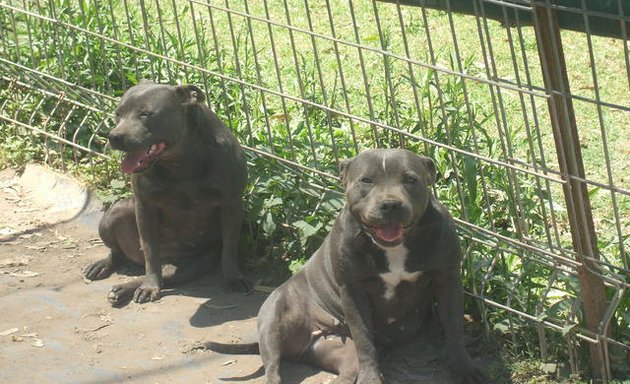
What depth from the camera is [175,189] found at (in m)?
6.76

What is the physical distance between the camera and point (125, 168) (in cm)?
646

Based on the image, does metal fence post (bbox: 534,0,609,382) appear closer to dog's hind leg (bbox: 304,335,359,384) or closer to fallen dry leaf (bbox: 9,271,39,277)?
dog's hind leg (bbox: 304,335,359,384)

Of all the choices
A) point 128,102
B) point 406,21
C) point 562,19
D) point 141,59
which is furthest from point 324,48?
point 562,19

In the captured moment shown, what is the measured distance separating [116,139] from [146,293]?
2.98ft

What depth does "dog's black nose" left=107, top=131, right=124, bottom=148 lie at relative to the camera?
631 cm

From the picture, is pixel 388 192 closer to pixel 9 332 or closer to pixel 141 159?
pixel 141 159

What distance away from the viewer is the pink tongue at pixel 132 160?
646 centimetres

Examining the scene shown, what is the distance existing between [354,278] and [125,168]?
156 cm

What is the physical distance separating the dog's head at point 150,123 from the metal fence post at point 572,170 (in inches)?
89.9

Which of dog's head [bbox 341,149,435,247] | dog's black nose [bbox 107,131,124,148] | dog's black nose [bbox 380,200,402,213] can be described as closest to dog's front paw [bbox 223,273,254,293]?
dog's black nose [bbox 107,131,124,148]

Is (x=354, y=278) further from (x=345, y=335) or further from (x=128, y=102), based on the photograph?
(x=128, y=102)

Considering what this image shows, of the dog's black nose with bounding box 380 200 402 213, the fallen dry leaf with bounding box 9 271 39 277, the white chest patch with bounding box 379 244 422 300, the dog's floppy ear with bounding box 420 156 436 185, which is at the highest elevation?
the dog's black nose with bounding box 380 200 402 213

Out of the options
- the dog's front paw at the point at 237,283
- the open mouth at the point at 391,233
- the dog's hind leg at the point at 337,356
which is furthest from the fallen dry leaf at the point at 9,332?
the open mouth at the point at 391,233

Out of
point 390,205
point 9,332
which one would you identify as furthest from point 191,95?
point 390,205
